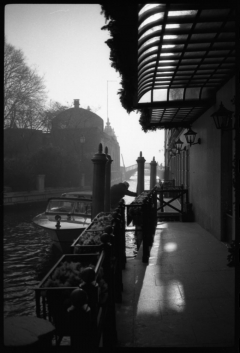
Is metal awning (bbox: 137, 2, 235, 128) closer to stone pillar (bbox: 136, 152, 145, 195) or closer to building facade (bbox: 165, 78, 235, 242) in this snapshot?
building facade (bbox: 165, 78, 235, 242)

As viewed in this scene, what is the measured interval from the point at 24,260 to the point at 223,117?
8.97 metres

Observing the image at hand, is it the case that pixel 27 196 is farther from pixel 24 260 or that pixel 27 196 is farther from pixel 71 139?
pixel 71 139

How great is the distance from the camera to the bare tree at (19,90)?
105 feet

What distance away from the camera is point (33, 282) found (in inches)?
402

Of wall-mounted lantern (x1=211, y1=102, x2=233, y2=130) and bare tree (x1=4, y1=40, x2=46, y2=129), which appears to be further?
bare tree (x1=4, y1=40, x2=46, y2=129)

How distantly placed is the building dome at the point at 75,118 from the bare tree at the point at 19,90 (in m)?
8.67

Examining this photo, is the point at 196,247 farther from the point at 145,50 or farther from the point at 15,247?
the point at 15,247

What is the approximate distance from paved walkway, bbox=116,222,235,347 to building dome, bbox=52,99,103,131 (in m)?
40.1

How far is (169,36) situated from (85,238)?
3117 mm

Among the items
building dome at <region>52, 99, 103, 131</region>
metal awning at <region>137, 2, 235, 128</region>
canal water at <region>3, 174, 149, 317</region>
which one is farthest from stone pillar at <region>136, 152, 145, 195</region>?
building dome at <region>52, 99, 103, 131</region>

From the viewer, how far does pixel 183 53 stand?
18.8 ft

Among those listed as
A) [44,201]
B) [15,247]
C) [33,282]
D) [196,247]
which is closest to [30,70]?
[44,201]

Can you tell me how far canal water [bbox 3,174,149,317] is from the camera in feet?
27.9

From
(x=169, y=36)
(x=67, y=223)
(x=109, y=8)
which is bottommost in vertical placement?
(x=67, y=223)
